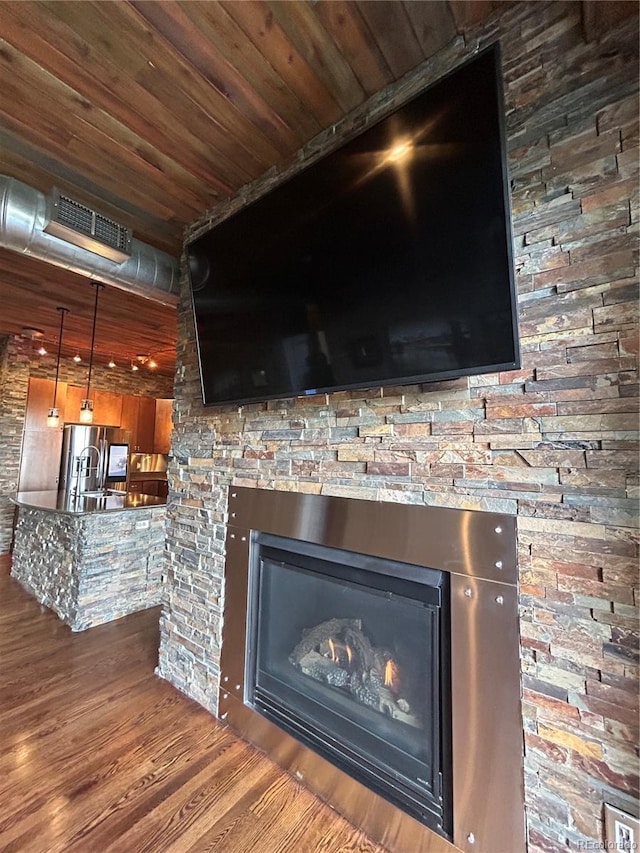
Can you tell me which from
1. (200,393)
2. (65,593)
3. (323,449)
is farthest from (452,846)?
(65,593)

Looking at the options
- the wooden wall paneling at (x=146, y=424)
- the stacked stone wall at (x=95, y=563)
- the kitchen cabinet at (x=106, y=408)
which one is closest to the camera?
the stacked stone wall at (x=95, y=563)

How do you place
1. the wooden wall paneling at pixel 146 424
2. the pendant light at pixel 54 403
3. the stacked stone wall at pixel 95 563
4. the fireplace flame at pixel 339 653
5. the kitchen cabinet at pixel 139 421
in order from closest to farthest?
1. the fireplace flame at pixel 339 653
2. the stacked stone wall at pixel 95 563
3. the pendant light at pixel 54 403
4. the kitchen cabinet at pixel 139 421
5. the wooden wall paneling at pixel 146 424

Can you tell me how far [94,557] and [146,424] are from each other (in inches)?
150

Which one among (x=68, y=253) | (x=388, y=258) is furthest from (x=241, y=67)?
(x=68, y=253)

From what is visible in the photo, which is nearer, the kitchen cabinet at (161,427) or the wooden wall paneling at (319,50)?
the wooden wall paneling at (319,50)

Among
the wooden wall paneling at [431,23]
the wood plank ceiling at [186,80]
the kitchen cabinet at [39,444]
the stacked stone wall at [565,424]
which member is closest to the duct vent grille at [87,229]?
the wood plank ceiling at [186,80]

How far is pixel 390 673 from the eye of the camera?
4.74 ft

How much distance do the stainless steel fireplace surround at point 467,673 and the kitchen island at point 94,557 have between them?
225cm

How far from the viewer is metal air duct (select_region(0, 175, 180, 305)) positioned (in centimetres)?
185

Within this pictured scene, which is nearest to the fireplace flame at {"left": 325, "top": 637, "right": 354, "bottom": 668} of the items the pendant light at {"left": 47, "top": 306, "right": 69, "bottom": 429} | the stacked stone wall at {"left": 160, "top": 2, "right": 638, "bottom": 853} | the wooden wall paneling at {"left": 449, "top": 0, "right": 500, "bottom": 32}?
the stacked stone wall at {"left": 160, "top": 2, "right": 638, "bottom": 853}

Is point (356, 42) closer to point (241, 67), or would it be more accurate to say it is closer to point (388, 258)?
point (241, 67)

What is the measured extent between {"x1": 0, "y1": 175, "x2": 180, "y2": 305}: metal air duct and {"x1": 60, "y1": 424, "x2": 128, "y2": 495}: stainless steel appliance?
379 cm

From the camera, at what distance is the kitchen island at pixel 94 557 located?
2982mm

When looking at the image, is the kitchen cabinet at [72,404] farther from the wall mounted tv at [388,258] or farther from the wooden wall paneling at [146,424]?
the wall mounted tv at [388,258]
